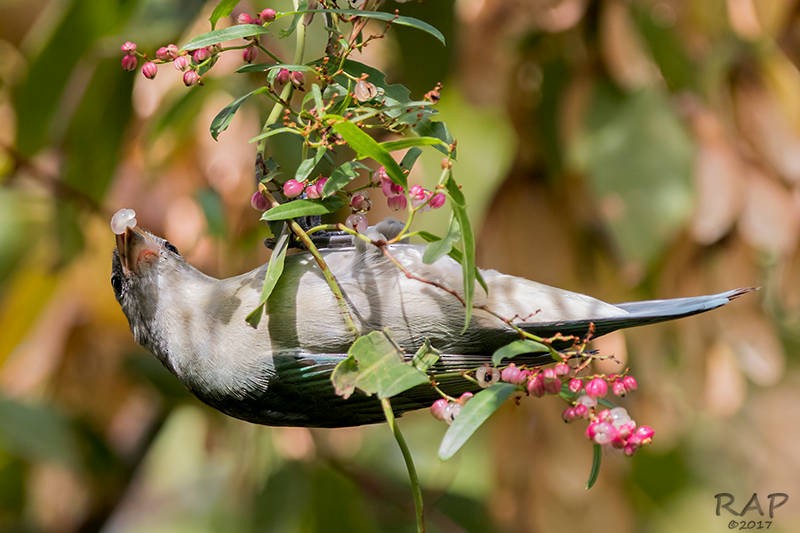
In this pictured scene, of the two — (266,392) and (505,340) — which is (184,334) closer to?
(266,392)

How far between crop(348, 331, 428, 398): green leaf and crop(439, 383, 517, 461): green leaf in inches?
2.8

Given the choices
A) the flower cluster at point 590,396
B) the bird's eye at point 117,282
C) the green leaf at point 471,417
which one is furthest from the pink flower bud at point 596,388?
the bird's eye at point 117,282

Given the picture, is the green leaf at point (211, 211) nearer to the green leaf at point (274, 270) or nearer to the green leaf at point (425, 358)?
the green leaf at point (274, 270)

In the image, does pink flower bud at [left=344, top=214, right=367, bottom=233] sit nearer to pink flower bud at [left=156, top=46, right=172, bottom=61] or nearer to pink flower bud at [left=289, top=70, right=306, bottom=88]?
pink flower bud at [left=289, top=70, right=306, bottom=88]

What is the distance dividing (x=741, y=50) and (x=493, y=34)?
0.80 m

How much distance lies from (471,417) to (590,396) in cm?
17

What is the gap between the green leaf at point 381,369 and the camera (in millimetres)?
1336

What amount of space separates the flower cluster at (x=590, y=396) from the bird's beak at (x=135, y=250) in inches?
28.6

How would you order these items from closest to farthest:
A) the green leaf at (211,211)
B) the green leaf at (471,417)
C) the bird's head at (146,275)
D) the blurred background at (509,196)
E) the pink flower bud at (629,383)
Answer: the green leaf at (471,417) → the pink flower bud at (629,383) → the bird's head at (146,275) → the green leaf at (211,211) → the blurred background at (509,196)

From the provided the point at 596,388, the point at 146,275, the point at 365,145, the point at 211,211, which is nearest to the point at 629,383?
the point at 596,388

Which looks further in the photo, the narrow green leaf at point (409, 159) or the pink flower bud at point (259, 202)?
the pink flower bud at point (259, 202)

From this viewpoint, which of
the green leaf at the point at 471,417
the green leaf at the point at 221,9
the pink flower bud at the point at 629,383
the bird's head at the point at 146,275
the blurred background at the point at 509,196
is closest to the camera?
the green leaf at the point at 471,417

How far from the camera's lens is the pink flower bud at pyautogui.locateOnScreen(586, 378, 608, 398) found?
1.36 meters

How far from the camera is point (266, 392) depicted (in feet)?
5.54
